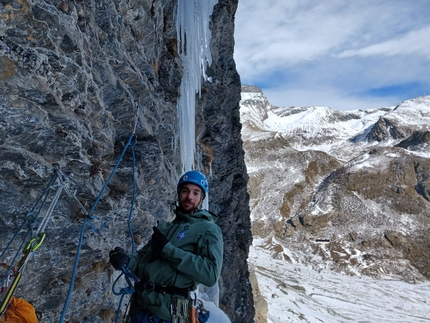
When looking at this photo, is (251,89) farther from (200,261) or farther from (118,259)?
(200,261)

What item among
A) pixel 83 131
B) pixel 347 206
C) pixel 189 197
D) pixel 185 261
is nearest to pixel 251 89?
pixel 347 206

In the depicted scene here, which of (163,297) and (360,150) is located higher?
(360,150)

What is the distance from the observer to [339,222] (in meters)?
63.1

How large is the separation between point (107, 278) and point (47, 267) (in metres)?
1.20

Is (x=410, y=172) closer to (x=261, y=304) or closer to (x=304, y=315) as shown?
(x=304, y=315)

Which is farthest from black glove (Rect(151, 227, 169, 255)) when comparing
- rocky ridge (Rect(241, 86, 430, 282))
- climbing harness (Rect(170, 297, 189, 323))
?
rocky ridge (Rect(241, 86, 430, 282))

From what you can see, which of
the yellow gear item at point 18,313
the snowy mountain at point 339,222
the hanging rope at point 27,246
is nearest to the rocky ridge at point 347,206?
the snowy mountain at point 339,222

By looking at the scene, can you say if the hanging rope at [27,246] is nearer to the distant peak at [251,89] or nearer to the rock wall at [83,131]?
the rock wall at [83,131]

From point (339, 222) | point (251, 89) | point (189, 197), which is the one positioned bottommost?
point (339, 222)

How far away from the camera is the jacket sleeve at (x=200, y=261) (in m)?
2.59

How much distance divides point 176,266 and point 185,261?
0.10 metres

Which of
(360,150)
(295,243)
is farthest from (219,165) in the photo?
(360,150)

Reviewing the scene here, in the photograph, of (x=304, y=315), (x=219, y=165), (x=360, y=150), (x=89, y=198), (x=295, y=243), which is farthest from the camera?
(x=360, y=150)

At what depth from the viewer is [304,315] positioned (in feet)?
108
